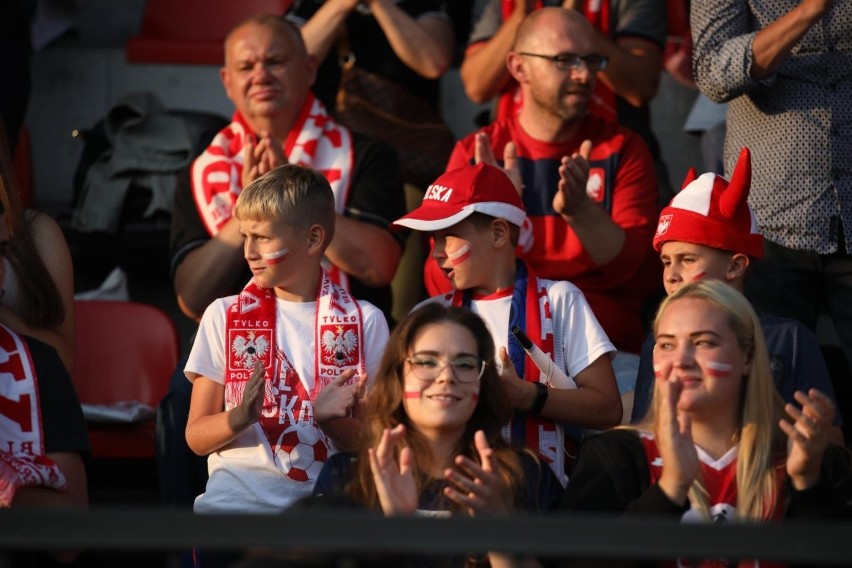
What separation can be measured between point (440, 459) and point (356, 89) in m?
2.51

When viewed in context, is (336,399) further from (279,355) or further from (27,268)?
(27,268)

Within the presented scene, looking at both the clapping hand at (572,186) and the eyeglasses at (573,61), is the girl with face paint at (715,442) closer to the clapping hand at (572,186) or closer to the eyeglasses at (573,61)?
the clapping hand at (572,186)

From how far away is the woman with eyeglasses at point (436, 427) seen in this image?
126 inches

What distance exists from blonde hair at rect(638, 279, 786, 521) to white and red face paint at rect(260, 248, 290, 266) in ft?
3.36

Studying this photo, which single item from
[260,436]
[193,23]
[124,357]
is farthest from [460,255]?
[193,23]

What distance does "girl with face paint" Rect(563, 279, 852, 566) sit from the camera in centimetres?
305

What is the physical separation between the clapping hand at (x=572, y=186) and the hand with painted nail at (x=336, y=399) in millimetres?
1055

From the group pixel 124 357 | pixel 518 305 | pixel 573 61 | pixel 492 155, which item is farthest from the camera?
pixel 124 357

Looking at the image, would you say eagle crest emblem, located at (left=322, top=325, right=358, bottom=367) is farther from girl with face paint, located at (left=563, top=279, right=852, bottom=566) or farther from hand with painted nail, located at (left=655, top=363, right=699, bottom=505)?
hand with painted nail, located at (left=655, top=363, right=699, bottom=505)

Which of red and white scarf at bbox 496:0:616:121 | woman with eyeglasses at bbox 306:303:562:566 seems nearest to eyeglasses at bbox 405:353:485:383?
woman with eyeglasses at bbox 306:303:562:566

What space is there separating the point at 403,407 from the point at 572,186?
1201 mm

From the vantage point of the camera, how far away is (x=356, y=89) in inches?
220

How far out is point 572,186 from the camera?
172 inches

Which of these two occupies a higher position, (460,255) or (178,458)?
(460,255)
